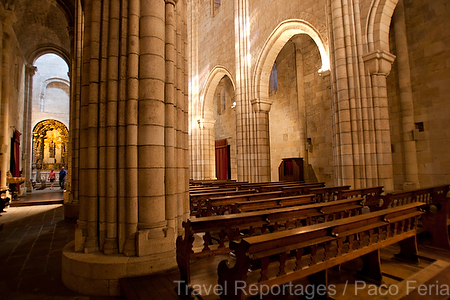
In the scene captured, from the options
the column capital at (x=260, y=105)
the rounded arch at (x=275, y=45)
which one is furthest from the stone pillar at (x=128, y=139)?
the column capital at (x=260, y=105)

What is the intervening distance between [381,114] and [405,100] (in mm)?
2571

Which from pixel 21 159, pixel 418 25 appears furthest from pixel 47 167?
pixel 418 25

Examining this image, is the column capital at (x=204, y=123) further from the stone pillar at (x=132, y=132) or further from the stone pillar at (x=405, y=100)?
the stone pillar at (x=132, y=132)

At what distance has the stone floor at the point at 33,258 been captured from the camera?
275 centimetres

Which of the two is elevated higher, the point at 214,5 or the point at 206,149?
the point at 214,5

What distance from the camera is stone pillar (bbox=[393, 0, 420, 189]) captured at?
781 centimetres

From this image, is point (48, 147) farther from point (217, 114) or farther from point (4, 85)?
point (217, 114)

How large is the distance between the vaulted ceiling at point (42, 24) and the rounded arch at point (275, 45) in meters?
7.47

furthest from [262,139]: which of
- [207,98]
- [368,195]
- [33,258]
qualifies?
[33,258]

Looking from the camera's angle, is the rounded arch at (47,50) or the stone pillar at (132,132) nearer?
the stone pillar at (132,132)

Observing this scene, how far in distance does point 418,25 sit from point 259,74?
5.61 metres

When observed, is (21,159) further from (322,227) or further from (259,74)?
(322,227)

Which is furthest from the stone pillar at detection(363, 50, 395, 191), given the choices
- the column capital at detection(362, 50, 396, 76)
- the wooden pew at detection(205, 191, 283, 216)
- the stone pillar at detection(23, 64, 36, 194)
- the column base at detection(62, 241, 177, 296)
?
the stone pillar at detection(23, 64, 36, 194)

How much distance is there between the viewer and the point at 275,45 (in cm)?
1042
